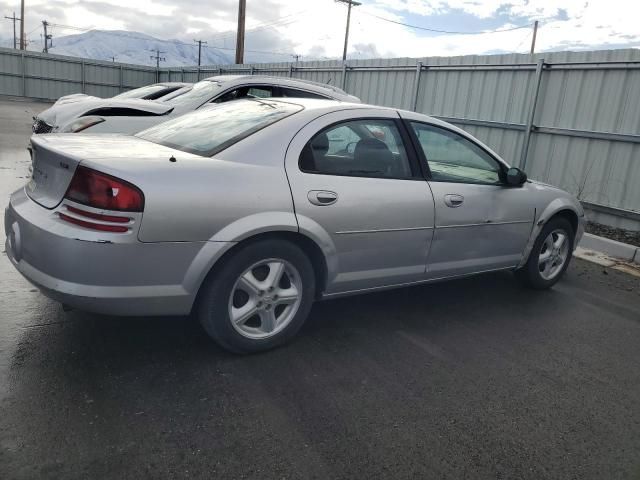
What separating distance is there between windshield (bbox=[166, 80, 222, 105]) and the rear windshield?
3680 mm

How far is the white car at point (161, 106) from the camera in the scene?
24.0 feet

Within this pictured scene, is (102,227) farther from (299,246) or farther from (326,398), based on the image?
(326,398)

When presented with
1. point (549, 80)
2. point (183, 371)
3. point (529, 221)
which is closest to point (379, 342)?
point (183, 371)

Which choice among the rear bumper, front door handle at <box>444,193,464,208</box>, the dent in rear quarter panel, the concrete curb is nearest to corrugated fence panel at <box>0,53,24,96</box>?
the concrete curb

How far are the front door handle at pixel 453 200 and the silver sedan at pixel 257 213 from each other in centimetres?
1

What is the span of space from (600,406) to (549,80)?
647 cm

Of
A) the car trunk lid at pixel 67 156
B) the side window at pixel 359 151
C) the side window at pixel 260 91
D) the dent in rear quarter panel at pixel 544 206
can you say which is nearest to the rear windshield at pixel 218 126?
the car trunk lid at pixel 67 156

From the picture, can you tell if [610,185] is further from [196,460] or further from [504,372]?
[196,460]

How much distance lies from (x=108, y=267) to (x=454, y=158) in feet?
9.20

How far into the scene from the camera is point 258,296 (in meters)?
3.21

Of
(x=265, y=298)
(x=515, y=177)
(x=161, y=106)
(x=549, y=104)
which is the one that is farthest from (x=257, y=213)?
(x=549, y=104)

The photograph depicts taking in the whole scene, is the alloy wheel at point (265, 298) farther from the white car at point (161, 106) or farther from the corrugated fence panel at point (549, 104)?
the corrugated fence panel at point (549, 104)

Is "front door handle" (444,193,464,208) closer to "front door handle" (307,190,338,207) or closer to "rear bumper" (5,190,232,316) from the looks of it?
"front door handle" (307,190,338,207)

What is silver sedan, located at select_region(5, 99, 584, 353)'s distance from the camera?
2738mm
